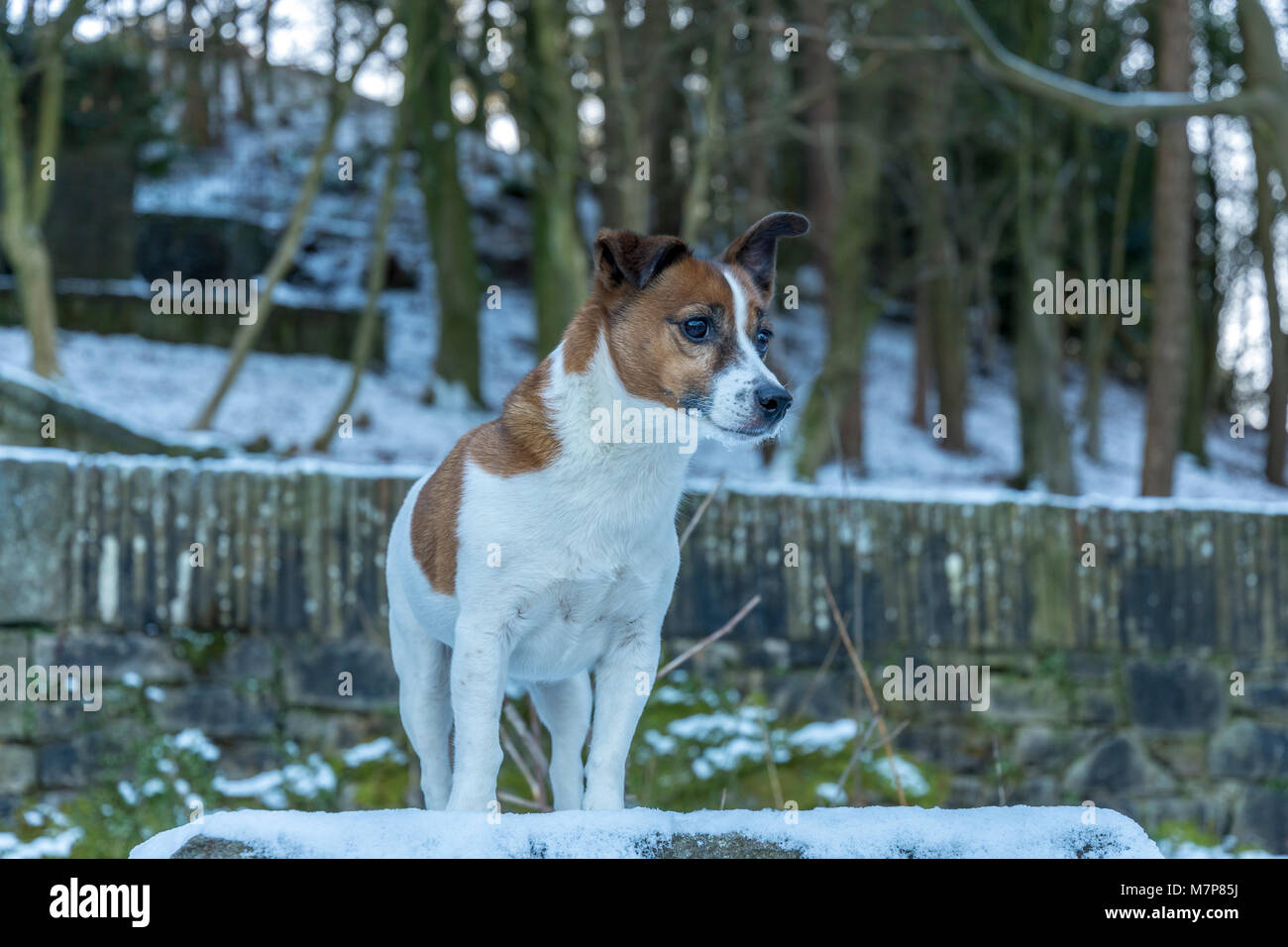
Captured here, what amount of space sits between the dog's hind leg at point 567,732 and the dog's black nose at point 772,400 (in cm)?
94

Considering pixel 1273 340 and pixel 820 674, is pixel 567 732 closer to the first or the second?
pixel 820 674

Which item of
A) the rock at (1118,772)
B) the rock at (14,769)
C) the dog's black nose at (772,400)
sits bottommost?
the rock at (1118,772)

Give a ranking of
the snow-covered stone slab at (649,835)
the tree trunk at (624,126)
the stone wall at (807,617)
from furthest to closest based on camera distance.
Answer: the tree trunk at (624,126) → the stone wall at (807,617) → the snow-covered stone slab at (649,835)

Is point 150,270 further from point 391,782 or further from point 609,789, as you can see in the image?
point 609,789

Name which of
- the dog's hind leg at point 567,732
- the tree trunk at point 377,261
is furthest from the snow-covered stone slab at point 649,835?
the tree trunk at point 377,261

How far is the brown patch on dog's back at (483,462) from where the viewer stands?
326 cm

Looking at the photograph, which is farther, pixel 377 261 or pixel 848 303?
pixel 848 303

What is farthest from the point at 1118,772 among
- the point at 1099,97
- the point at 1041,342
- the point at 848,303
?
the point at 1041,342

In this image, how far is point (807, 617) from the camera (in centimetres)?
758

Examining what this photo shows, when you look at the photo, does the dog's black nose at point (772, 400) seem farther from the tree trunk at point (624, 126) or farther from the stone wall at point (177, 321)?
the stone wall at point (177, 321)

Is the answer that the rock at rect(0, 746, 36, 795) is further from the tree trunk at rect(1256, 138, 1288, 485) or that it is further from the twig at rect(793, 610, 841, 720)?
the tree trunk at rect(1256, 138, 1288, 485)

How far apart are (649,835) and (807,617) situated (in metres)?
5.03
